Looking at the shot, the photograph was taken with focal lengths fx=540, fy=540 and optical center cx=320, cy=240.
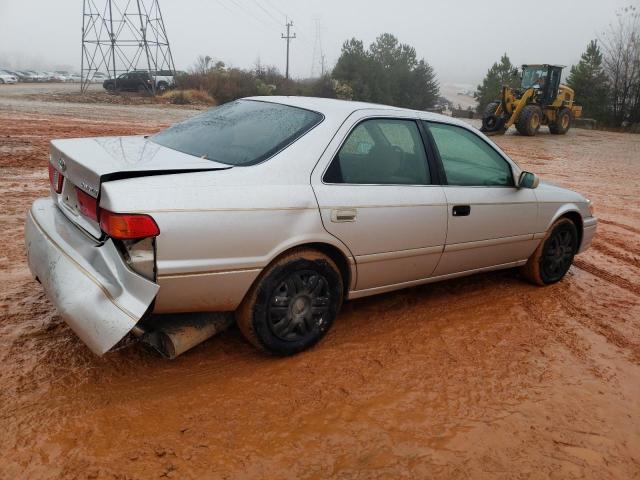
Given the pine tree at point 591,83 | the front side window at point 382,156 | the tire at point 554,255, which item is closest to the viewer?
the front side window at point 382,156

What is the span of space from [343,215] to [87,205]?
1.39 meters

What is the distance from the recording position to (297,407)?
2.78 m

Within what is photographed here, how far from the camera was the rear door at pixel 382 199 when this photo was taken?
319cm

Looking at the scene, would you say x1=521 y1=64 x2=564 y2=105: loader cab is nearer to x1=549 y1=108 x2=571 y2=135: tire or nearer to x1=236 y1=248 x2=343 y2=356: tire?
x1=549 y1=108 x2=571 y2=135: tire

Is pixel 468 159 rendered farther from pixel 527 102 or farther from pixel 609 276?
Answer: pixel 527 102

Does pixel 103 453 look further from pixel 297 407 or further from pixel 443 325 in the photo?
pixel 443 325

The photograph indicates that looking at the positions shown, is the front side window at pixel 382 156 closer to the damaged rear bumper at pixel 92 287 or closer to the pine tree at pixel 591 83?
A: the damaged rear bumper at pixel 92 287

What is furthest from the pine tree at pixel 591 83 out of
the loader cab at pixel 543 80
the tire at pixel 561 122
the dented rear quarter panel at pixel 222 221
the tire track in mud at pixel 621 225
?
the dented rear quarter panel at pixel 222 221

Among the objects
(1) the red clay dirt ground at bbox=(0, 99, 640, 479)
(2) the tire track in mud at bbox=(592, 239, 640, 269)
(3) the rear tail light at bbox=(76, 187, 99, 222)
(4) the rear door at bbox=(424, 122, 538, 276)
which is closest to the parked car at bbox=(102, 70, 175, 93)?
(2) the tire track in mud at bbox=(592, 239, 640, 269)

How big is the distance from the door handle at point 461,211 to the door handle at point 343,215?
2.94 feet

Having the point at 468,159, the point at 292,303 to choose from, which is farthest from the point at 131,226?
the point at 468,159

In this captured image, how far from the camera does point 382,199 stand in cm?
335

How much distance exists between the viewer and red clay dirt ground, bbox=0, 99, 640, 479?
7.84 ft

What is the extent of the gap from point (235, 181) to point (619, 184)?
450 inches
